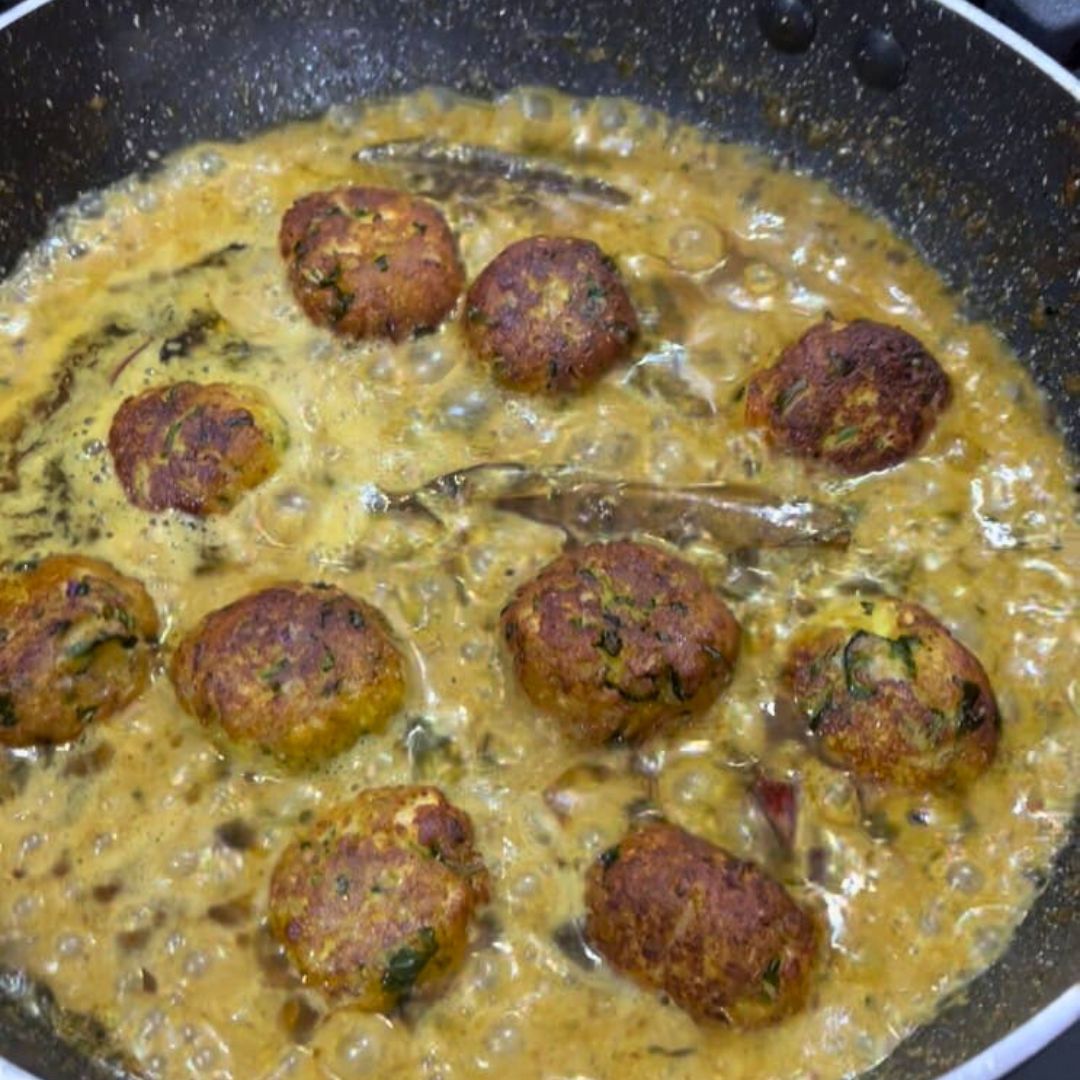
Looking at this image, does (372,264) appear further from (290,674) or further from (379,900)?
(379,900)

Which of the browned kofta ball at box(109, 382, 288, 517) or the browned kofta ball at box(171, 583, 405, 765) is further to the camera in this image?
the browned kofta ball at box(109, 382, 288, 517)

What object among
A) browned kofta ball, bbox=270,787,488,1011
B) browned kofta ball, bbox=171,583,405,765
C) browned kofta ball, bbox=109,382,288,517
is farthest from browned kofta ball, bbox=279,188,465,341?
browned kofta ball, bbox=270,787,488,1011

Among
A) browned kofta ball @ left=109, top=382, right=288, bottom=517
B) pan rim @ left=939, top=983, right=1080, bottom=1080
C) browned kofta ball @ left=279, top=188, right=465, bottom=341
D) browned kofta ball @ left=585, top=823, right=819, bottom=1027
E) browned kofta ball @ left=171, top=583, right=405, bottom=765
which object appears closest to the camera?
pan rim @ left=939, top=983, right=1080, bottom=1080

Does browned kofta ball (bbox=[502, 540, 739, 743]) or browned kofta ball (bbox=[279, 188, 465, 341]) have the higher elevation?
browned kofta ball (bbox=[279, 188, 465, 341])

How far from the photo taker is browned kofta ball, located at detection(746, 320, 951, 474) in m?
1.92

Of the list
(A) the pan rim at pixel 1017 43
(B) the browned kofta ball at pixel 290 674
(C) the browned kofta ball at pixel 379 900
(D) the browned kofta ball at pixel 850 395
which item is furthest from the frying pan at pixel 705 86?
(C) the browned kofta ball at pixel 379 900

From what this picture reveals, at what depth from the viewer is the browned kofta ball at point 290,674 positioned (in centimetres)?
168

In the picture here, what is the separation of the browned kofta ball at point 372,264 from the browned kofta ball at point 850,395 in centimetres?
54

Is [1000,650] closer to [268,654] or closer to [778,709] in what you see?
[778,709]

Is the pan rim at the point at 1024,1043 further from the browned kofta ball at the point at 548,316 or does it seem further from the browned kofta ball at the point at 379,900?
the browned kofta ball at the point at 548,316

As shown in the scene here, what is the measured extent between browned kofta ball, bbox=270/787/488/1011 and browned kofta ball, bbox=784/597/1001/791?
1.68ft

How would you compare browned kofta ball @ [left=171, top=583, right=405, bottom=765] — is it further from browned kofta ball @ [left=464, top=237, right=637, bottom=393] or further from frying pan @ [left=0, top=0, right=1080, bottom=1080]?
frying pan @ [left=0, top=0, right=1080, bottom=1080]

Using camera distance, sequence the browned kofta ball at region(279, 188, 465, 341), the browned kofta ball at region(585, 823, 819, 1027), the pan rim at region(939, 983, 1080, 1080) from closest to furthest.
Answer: the pan rim at region(939, 983, 1080, 1080) < the browned kofta ball at region(585, 823, 819, 1027) < the browned kofta ball at region(279, 188, 465, 341)

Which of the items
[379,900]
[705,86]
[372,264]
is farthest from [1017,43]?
[379,900]
